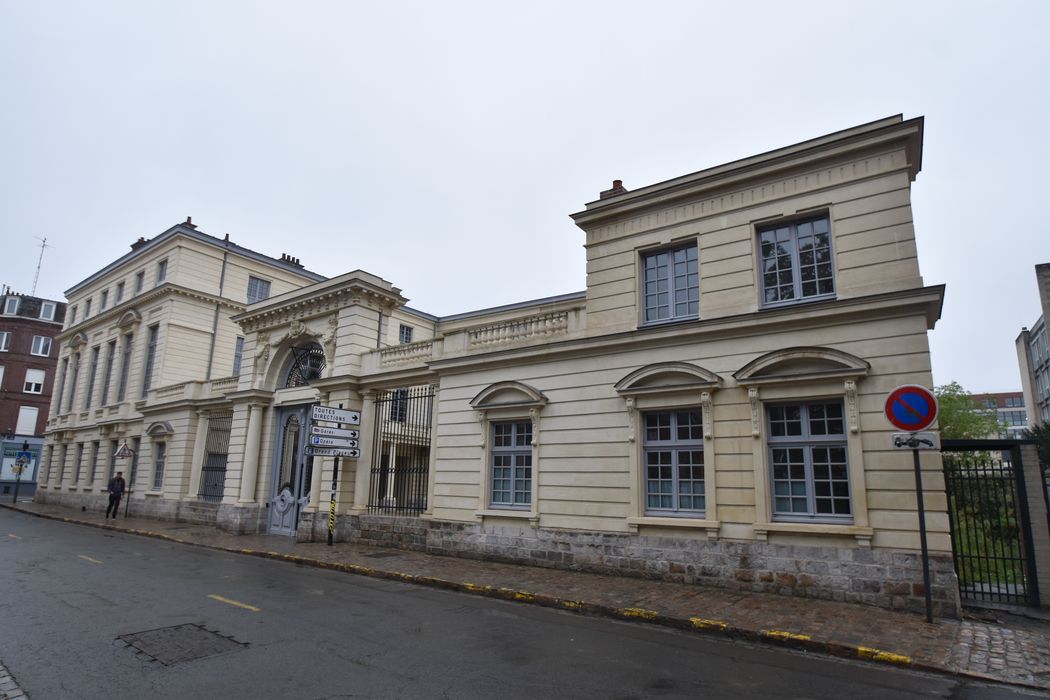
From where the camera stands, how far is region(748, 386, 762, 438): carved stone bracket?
33.0 feet

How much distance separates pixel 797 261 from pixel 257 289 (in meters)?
26.2

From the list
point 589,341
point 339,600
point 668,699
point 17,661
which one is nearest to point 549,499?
point 589,341

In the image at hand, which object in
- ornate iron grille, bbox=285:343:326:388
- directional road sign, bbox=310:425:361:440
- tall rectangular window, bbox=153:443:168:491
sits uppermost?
ornate iron grille, bbox=285:343:326:388

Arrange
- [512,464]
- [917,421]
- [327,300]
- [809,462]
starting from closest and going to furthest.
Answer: [917,421] → [809,462] → [512,464] → [327,300]

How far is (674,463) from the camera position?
11094mm

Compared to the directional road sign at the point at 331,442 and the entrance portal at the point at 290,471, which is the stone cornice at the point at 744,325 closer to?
the directional road sign at the point at 331,442

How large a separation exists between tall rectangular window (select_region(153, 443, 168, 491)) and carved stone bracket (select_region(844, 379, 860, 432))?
25.2 meters

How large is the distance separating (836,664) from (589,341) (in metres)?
7.15

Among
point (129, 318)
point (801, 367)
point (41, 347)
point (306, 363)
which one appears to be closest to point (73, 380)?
point (129, 318)

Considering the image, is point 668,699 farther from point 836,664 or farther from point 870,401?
point 870,401

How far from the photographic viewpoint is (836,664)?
21.0ft

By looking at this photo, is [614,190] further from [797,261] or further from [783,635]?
[783,635]

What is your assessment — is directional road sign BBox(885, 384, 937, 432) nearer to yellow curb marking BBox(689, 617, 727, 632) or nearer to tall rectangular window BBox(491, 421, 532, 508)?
yellow curb marking BBox(689, 617, 727, 632)

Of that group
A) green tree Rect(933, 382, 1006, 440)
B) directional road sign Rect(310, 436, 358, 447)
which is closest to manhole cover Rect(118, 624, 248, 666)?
directional road sign Rect(310, 436, 358, 447)
